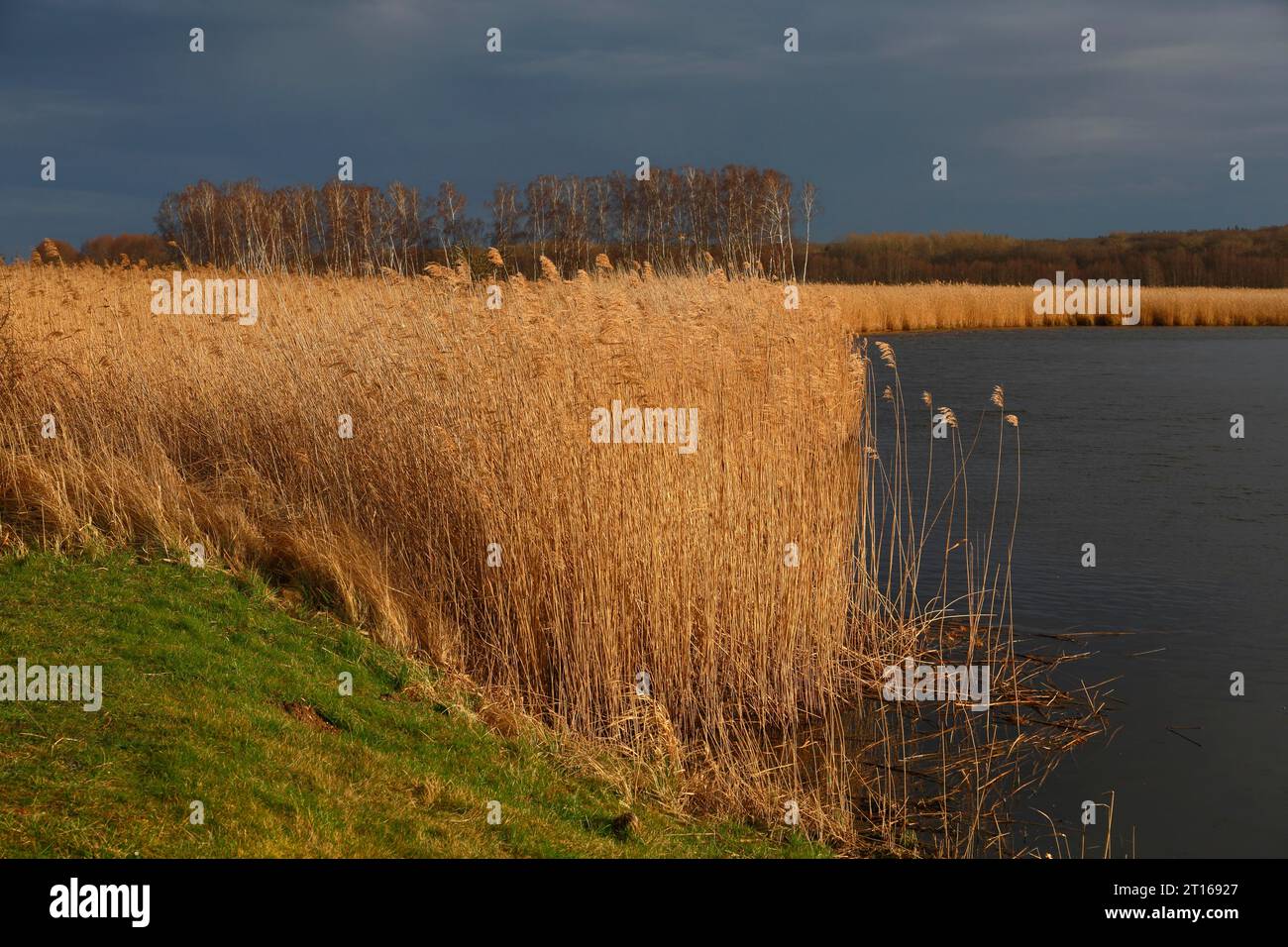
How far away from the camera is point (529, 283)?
8586mm

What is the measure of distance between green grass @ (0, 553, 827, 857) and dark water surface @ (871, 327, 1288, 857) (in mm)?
2233

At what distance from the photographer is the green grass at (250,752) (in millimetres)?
4074

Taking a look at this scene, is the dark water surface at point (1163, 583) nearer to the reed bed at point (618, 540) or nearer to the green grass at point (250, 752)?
the reed bed at point (618, 540)

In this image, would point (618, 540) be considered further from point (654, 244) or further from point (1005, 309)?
point (1005, 309)

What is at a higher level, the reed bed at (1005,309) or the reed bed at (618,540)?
the reed bed at (1005,309)

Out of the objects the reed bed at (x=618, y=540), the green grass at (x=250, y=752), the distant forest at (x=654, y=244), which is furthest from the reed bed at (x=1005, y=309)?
the green grass at (x=250, y=752)

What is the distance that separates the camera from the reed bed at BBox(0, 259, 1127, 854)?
662cm

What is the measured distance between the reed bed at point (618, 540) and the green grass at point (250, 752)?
49 cm

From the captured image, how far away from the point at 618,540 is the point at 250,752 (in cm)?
287

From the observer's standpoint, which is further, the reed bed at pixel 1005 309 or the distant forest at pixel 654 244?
the reed bed at pixel 1005 309

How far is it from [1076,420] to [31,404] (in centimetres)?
1460

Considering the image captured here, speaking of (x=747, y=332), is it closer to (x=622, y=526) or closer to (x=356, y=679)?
(x=622, y=526)

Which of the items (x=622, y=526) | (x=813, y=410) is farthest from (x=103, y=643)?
(x=813, y=410)

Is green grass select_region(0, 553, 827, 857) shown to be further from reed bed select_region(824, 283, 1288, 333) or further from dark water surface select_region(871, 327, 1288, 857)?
reed bed select_region(824, 283, 1288, 333)
